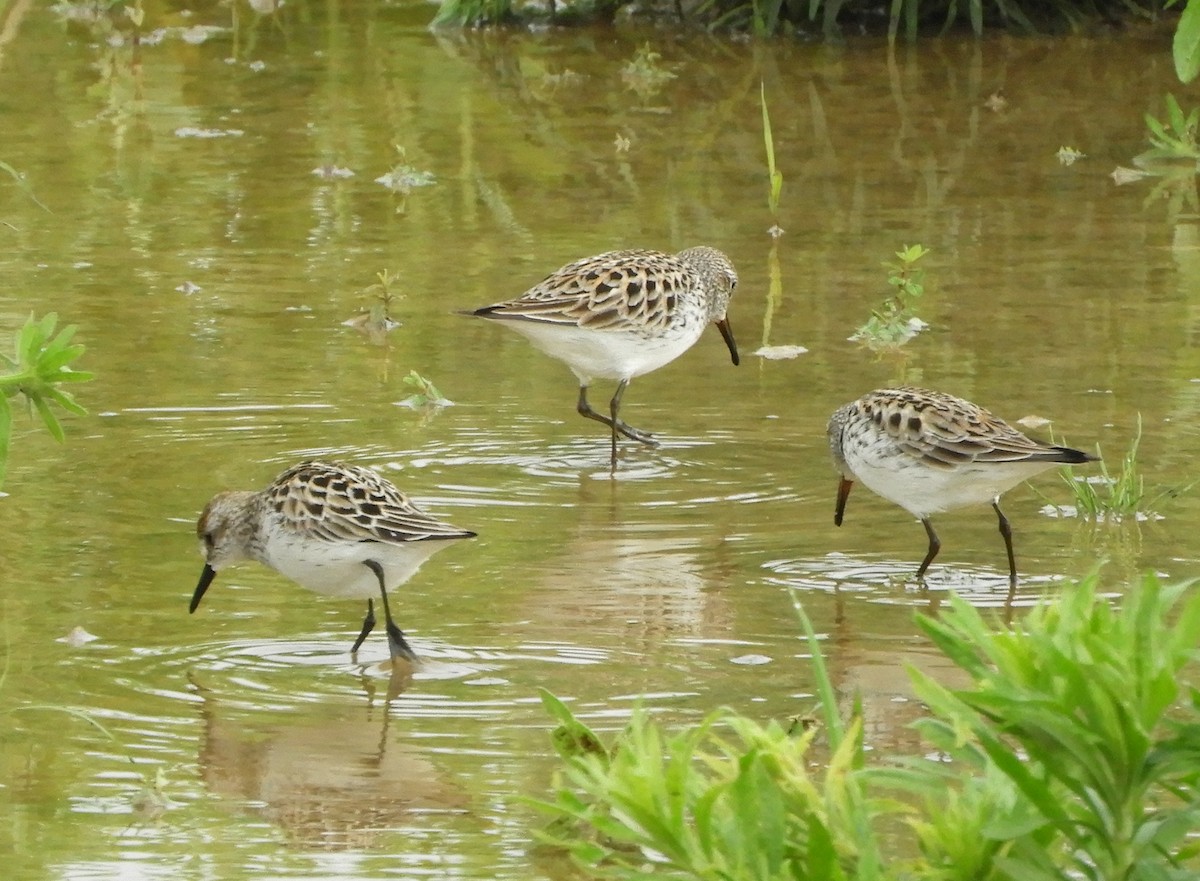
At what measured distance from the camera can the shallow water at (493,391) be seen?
600cm

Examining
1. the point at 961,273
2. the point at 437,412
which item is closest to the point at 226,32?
the point at 961,273

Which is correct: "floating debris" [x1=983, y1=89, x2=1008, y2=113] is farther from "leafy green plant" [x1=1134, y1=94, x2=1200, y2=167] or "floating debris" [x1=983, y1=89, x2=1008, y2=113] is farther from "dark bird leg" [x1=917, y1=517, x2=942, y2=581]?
"dark bird leg" [x1=917, y1=517, x2=942, y2=581]

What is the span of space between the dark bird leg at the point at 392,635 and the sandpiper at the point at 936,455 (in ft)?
6.22

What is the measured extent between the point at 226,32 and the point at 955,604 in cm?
1829

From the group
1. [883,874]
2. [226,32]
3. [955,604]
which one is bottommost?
[226,32]

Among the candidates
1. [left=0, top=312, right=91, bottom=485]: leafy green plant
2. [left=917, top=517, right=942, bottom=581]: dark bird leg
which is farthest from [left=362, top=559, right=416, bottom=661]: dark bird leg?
[left=0, top=312, right=91, bottom=485]: leafy green plant

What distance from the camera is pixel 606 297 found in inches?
379

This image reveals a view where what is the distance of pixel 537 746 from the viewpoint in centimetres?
595

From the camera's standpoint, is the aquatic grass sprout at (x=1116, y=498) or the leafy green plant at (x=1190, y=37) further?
the aquatic grass sprout at (x=1116, y=498)

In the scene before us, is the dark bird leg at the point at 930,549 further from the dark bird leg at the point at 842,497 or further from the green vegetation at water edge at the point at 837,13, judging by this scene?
the green vegetation at water edge at the point at 837,13

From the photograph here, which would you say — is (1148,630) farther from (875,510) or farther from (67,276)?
(67,276)

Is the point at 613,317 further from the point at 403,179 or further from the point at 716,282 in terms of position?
the point at 403,179

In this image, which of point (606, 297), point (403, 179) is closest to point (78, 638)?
point (606, 297)

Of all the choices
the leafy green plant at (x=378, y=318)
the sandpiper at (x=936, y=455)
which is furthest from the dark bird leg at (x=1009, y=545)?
the leafy green plant at (x=378, y=318)
